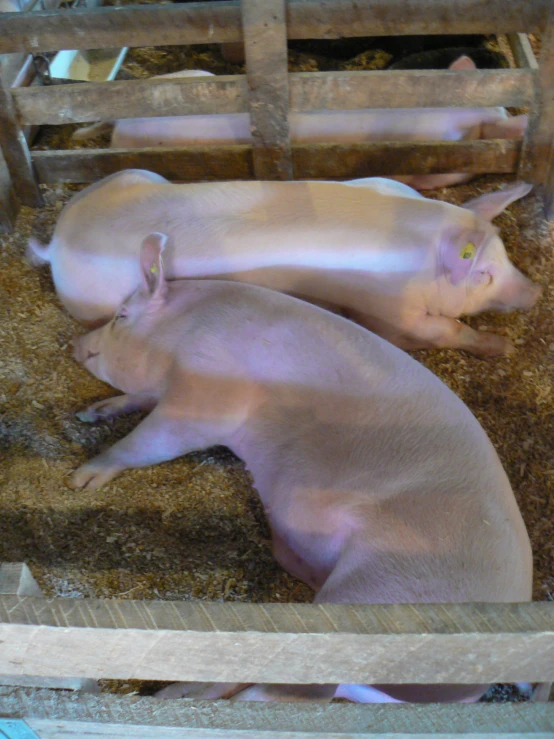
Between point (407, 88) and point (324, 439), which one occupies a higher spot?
point (407, 88)

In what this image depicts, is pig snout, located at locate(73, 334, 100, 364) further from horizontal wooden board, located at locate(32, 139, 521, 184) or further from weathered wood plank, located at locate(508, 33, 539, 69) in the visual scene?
weathered wood plank, located at locate(508, 33, 539, 69)

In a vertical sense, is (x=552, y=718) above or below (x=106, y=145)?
below

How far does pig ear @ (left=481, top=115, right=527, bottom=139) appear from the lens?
364cm

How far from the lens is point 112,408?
2.62 meters

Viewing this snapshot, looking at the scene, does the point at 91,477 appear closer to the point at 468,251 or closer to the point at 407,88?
the point at 468,251

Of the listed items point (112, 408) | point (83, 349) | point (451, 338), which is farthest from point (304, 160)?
point (112, 408)

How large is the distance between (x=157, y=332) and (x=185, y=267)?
31 centimetres

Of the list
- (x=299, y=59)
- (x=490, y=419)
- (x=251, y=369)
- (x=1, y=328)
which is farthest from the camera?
(x=299, y=59)

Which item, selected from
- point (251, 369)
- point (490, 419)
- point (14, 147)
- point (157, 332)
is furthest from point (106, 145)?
point (490, 419)

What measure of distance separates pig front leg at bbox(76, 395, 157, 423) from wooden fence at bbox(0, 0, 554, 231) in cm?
114

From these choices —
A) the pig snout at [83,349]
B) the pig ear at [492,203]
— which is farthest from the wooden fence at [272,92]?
the pig snout at [83,349]

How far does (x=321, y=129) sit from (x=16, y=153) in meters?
1.27

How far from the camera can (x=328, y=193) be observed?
2797mm

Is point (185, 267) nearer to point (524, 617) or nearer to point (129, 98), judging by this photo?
point (129, 98)
